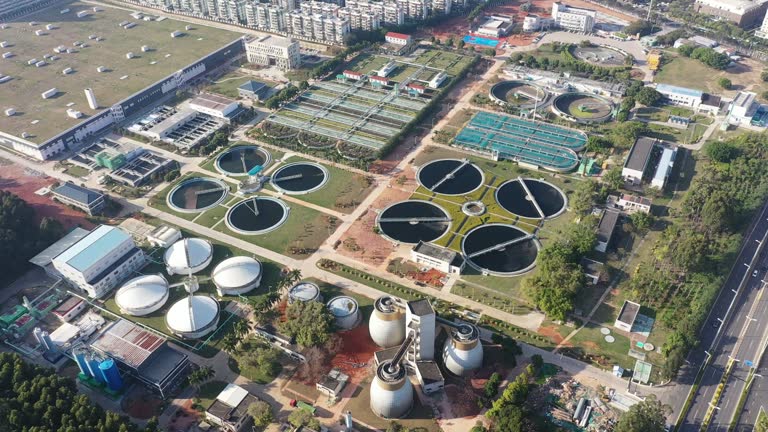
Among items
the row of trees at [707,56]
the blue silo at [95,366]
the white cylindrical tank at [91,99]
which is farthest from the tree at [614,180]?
the white cylindrical tank at [91,99]

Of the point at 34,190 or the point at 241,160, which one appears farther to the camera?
the point at 241,160

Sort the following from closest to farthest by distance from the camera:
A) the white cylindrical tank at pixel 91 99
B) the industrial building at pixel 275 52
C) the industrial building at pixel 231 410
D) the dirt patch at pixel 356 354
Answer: the industrial building at pixel 231 410
the dirt patch at pixel 356 354
the white cylindrical tank at pixel 91 99
the industrial building at pixel 275 52

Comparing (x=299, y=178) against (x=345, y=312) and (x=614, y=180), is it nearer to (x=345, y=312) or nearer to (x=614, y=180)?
(x=345, y=312)

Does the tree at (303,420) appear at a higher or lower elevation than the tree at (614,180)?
lower

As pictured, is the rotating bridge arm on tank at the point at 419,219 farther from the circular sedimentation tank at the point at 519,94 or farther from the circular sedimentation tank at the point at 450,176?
the circular sedimentation tank at the point at 519,94

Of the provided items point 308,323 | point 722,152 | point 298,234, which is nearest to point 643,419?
point 308,323

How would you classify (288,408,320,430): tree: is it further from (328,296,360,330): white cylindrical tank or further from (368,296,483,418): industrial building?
(328,296,360,330): white cylindrical tank

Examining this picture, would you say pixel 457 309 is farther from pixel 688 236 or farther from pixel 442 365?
pixel 688 236
